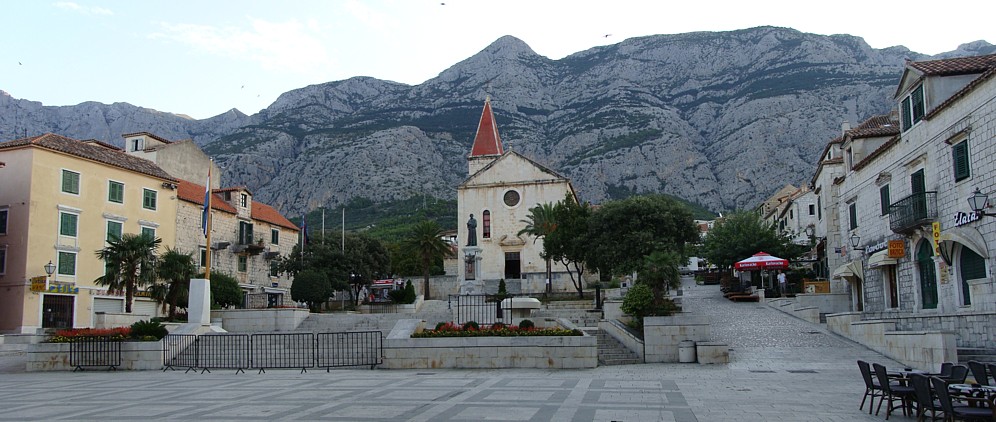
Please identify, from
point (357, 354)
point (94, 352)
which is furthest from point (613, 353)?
point (94, 352)

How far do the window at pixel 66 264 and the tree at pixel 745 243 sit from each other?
35.8 meters

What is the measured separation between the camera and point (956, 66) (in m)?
22.6

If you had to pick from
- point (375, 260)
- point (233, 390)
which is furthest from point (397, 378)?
point (375, 260)

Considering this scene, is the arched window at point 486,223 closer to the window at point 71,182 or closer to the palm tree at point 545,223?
the palm tree at point 545,223

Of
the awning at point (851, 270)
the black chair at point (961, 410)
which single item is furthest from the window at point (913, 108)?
the black chair at point (961, 410)

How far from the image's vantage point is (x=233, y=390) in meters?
14.6

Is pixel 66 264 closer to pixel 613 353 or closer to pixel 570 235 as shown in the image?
pixel 570 235

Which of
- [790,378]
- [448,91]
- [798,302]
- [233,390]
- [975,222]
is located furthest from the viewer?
[448,91]

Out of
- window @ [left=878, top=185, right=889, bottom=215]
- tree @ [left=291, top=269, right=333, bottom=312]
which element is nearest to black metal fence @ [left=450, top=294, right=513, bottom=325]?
tree @ [left=291, top=269, right=333, bottom=312]

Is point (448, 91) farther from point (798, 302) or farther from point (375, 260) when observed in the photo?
point (798, 302)

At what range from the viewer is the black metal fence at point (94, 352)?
20781mm

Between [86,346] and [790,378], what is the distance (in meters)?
19.4

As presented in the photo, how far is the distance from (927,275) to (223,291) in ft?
106

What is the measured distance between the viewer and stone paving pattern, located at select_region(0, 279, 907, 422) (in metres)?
10.9
